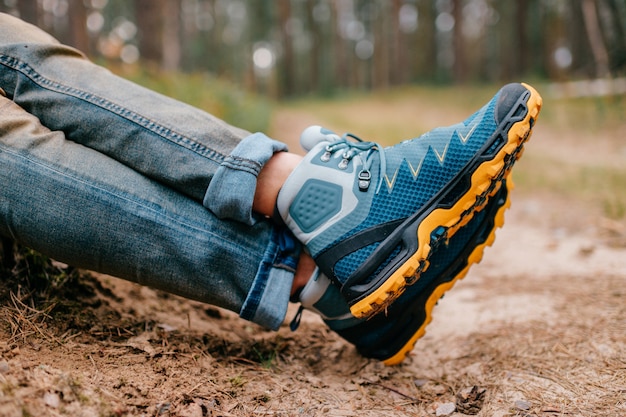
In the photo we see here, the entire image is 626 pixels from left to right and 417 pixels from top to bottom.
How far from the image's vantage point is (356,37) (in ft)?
86.1

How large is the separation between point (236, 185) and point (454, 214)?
501mm

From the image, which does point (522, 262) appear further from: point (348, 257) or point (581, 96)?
point (581, 96)

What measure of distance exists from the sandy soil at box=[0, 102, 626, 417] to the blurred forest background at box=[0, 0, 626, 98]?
3.46 metres

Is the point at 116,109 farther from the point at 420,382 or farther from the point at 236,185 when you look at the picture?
the point at 420,382

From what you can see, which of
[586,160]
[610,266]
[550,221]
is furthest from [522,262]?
[586,160]

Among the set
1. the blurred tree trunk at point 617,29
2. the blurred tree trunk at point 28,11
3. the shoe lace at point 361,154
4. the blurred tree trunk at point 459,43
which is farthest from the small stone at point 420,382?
the blurred tree trunk at point 459,43

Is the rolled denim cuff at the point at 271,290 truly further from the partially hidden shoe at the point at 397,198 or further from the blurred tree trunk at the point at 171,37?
the blurred tree trunk at the point at 171,37

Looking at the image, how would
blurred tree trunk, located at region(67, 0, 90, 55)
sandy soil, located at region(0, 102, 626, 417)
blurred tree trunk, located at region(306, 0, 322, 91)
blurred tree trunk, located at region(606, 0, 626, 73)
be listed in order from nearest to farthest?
sandy soil, located at region(0, 102, 626, 417), blurred tree trunk, located at region(67, 0, 90, 55), blurred tree trunk, located at region(606, 0, 626, 73), blurred tree trunk, located at region(306, 0, 322, 91)

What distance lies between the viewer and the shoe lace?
1128 mm

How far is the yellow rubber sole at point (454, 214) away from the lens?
3.35 ft

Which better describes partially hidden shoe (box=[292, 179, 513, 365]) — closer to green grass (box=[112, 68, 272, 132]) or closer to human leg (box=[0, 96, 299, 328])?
human leg (box=[0, 96, 299, 328])

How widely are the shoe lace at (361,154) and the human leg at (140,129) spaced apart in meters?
0.13

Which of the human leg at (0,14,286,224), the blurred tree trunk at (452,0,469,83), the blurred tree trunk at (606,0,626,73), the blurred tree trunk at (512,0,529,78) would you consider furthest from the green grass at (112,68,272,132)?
the blurred tree trunk at (512,0,529,78)

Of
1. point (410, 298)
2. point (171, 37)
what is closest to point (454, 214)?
point (410, 298)
